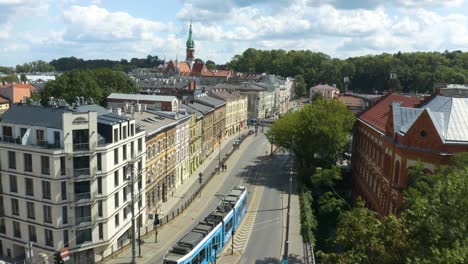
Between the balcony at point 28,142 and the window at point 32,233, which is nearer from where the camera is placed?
the balcony at point 28,142

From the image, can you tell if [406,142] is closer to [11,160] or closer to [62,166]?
[62,166]

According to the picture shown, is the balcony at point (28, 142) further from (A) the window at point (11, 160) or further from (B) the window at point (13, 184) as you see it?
(B) the window at point (13, 184)

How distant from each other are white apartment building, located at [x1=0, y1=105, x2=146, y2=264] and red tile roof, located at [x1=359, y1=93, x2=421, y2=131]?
33.7 m

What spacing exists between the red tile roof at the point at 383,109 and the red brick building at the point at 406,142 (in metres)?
0.15

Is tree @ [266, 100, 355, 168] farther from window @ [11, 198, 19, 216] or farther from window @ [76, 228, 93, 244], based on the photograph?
window @ [11, 198, 19, 216]

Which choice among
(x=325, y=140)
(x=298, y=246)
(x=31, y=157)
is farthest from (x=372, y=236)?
(x=325, y=140)

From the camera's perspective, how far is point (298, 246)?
4281cm

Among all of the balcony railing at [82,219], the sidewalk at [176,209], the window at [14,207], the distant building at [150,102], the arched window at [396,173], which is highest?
the distant building at [150,102]

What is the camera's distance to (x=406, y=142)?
41.1 m

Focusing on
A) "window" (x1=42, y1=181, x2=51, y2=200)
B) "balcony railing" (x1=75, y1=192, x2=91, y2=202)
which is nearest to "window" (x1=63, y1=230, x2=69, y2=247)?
"balcony railing" (x1=75, y1=192, x2=91, y2=202)

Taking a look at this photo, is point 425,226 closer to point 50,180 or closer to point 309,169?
point 50,180

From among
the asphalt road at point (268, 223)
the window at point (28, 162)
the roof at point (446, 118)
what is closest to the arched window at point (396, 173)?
the roof at point (446, 118)

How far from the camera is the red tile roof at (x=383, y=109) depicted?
176 ft

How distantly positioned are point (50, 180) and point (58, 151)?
2791mm
